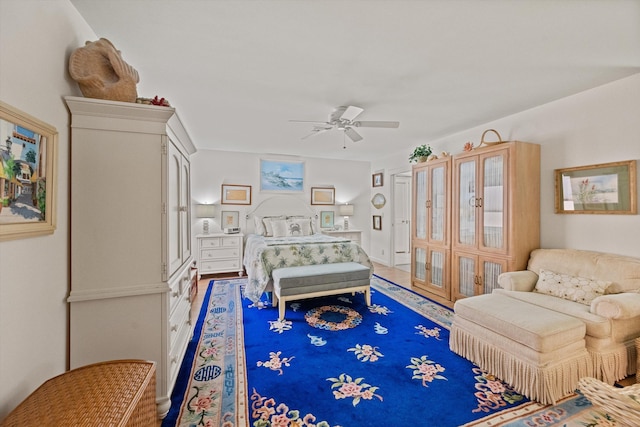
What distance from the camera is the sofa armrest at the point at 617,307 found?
1.95 meters

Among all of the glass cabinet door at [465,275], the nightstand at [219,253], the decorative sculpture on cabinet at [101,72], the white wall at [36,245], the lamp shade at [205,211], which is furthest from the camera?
the lamp shade at [205,211]

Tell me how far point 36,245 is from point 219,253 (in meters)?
3.90

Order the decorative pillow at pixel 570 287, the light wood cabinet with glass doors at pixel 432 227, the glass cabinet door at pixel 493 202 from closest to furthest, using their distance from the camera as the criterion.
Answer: the decorative pillow at pixel 570 287, the glass cabinet door at pixel 493 202, the light wood cabinet with glass doors at pixel 432 227

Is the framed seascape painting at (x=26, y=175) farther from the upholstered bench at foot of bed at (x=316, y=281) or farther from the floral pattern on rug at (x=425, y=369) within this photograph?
the floral pattern on rug at (x=425, y=369)

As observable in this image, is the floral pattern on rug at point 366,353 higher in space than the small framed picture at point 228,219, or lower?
lower

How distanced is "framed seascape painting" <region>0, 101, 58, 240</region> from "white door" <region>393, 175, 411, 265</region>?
570 centimetres

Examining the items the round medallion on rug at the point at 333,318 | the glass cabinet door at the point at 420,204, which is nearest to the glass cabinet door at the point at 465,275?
the glass cabinet door at the point at 420,204

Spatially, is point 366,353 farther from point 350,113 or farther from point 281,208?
point 281,208

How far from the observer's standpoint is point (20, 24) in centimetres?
118

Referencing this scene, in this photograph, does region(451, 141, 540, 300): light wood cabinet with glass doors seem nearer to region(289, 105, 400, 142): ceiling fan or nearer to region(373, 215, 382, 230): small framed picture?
region(289, 105, 400, 142): ceiling fan

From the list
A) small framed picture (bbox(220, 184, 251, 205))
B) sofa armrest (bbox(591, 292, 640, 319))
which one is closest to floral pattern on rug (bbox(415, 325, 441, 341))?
sofa armrest (bbox(591, 292, 640, 319))

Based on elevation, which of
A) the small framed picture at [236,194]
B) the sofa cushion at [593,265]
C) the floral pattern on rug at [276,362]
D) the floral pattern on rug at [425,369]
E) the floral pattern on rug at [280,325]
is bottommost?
the floral pattern on rug at [425,369]

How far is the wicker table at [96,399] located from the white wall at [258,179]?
4.35m

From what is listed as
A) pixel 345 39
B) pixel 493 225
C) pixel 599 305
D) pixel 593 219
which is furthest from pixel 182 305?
pixel 593 219
